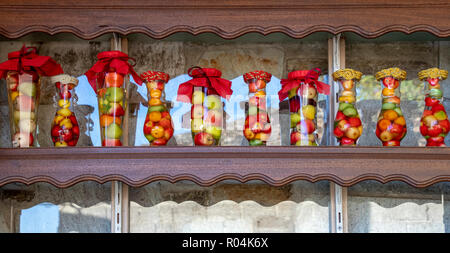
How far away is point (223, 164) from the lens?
114 cm

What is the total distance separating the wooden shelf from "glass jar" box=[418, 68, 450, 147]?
64 mm

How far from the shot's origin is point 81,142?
1385 millimetres

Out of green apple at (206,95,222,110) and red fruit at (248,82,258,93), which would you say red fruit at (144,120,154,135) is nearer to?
green apple at (206,95,222,110)

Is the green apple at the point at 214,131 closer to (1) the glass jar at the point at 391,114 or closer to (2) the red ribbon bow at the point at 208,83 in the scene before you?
(2) the red ribbon bow at the point at 208,83

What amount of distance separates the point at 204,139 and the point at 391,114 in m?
0.41

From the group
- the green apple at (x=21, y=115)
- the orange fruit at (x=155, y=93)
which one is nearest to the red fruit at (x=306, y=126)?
the orange fruit at (x=155, y=93)

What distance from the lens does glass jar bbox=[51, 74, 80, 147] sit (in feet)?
3.99

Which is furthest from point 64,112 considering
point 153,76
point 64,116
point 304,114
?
point 304,114

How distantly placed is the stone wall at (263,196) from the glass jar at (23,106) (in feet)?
0.43

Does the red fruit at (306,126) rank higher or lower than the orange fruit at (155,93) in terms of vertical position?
lower

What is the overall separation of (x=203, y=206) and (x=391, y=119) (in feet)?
1.64

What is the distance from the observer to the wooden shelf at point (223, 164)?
3.70ft

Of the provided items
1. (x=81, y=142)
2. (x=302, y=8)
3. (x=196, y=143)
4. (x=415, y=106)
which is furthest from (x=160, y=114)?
(x=415, y=106)
